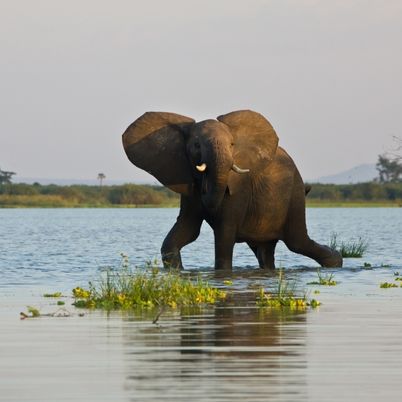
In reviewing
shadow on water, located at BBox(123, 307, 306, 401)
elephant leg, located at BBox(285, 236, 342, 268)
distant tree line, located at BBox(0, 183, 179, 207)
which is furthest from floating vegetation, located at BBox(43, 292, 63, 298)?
distant tree line, located at BBox(0, 183, 179, 207)

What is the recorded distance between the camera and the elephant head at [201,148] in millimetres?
23844

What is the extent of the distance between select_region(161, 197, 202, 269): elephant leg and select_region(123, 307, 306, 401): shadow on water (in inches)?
287

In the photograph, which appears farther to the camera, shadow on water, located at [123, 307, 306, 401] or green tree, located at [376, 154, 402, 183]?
green tree, located at [376, 154, 402, 183]

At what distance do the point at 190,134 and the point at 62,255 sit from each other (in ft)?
34.8

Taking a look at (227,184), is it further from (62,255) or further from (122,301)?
(62,255)

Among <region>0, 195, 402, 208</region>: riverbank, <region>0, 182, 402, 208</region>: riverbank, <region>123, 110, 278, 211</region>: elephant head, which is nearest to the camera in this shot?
<region>123, 110, 278, 211</region>: elephant head

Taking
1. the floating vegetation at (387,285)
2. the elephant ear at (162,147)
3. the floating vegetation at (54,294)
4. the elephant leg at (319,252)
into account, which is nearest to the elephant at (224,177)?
the elephant ear at (162,147)

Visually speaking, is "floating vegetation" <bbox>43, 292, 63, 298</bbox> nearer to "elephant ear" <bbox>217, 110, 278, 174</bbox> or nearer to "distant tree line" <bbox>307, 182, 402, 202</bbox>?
"elephant ear" <bbox>217, 110, 278, 174</bbox>

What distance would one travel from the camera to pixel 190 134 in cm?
2505

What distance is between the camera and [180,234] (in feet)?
81.7

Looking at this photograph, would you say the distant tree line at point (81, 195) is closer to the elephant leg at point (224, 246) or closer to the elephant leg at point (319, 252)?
the elephant leg at point (319, 252)

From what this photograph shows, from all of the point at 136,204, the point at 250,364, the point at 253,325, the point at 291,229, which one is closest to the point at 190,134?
the point at 291,229

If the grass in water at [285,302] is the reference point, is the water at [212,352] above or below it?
below

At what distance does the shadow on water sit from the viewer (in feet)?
36.5
